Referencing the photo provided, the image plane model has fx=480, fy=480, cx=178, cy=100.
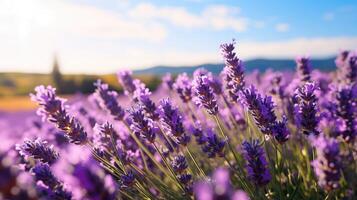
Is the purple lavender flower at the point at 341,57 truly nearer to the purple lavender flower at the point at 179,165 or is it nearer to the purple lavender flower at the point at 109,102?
the purple lavender flower at the point at 109,102

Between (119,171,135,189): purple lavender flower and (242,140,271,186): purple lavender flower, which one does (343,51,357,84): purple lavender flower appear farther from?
(119,171,135,189): purple lavender flower

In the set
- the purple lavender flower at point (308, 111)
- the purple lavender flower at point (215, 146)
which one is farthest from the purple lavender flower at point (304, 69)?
the purple lavender flower at point (215, 146)

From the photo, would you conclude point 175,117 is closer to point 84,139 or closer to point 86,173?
point 84,139

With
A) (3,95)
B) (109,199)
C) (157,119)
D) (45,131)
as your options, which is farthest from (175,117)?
(3,95)

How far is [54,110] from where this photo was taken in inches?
124

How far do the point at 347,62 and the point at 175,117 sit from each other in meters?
2.44

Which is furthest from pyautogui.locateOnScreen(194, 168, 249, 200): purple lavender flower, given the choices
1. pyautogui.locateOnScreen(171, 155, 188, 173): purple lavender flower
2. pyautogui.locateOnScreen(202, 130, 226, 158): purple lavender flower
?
pyautogui.locateOnScreen(171, 155, 188, 173): purple lavender flower

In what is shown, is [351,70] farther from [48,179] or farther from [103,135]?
Answer: [48,179]

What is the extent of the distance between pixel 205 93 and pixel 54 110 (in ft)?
3.32

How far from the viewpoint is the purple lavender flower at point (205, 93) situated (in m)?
3.27

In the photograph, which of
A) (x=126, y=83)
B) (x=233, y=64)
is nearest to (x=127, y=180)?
(x=233, y=64)

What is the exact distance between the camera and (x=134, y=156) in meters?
4.31

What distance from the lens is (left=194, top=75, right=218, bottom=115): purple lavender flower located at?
3271mm

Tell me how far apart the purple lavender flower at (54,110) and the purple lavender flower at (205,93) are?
87 cm
